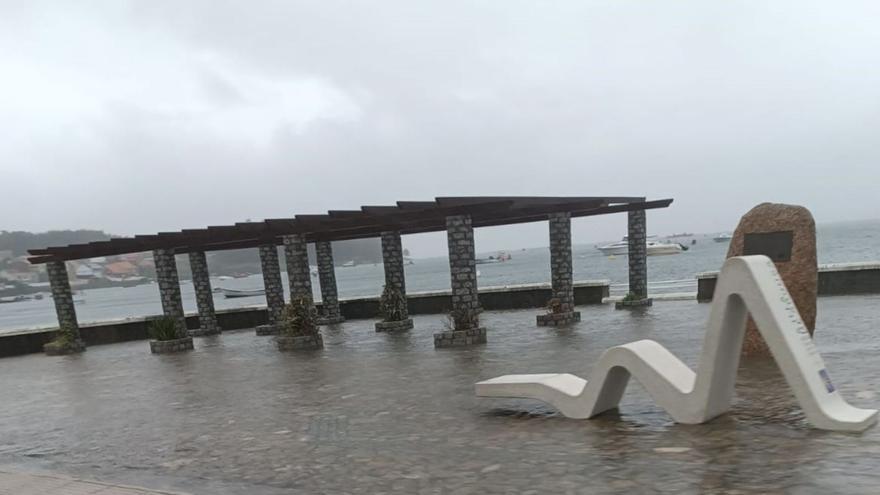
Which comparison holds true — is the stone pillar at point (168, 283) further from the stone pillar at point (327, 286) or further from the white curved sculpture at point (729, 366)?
the white curved sculpture at point (729, 366)

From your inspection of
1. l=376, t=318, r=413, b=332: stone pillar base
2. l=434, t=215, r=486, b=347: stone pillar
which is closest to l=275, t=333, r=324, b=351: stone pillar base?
l=376, t=318, r=413, b=332: stone pillar base

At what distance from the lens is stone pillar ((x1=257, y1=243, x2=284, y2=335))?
19.8m

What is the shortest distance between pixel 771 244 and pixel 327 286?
16406mm

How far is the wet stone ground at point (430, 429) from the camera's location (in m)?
Result: 4.30

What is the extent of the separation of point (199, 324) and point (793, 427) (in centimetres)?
2164

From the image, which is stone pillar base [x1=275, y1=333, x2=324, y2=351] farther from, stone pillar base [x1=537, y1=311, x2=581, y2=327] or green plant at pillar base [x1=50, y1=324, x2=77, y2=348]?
green plant at pillar base [x1=50, y1=324, x2=77, y2=348]

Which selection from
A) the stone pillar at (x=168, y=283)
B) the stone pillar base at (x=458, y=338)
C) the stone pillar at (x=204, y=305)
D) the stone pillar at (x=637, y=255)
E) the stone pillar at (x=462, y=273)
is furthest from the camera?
the stone pillar at (x=204, y=305)

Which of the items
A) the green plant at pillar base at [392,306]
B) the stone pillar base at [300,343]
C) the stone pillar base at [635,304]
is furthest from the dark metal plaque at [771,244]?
the green plant at pillar base at [392,306]

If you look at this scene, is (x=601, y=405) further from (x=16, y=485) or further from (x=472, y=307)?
(x=472, y=307)

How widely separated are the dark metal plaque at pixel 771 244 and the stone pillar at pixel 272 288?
603 inches

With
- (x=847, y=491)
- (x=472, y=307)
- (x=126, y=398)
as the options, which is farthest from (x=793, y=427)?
(x=126, y=398)

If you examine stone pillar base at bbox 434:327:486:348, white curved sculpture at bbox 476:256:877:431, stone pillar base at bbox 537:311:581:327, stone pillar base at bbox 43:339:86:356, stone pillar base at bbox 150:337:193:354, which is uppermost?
white curved sculpture at bbox 476:256:877:431

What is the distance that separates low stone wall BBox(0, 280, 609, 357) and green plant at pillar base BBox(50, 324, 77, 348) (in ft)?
5.25

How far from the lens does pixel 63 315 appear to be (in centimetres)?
1948
